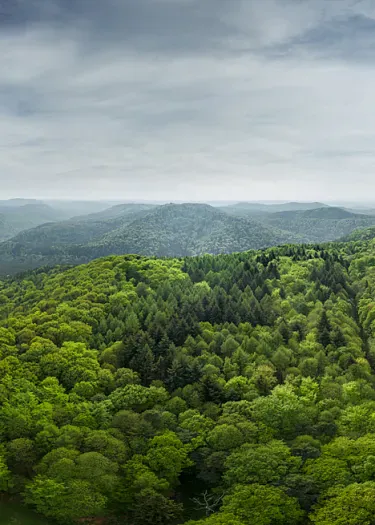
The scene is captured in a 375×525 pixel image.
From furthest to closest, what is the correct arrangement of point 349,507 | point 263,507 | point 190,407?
point 190,407 < point 263,507 < point 349,507

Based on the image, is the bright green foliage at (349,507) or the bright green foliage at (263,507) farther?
the bright green foliage at (263,507)

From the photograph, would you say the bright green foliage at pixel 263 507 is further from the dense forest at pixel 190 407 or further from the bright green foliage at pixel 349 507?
the bright green foliage at pixel 349 507

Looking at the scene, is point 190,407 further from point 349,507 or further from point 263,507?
point 349,507

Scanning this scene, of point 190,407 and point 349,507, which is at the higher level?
point 349,507

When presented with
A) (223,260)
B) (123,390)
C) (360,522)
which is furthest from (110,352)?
(223,260)

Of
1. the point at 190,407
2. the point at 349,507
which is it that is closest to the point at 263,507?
the point at 349,507

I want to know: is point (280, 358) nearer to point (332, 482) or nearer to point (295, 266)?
point (332, 482)

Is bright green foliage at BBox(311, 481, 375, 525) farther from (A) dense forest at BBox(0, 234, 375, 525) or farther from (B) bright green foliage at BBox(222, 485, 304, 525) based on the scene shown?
(B) bright green foliage at BBox(222, 485, 304, 525)

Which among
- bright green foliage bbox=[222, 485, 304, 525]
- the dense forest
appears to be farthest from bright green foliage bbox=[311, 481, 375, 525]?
bright green foliage bbox=[222, 485, 304, 525]

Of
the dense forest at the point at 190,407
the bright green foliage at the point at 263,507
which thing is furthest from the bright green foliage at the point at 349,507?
the bright green foliage at the point at 263,507
